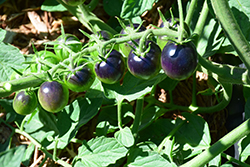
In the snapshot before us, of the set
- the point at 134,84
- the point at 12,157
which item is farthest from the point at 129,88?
the point at 12,157

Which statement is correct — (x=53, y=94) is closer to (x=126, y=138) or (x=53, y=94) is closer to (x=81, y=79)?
(x=81, y=79)

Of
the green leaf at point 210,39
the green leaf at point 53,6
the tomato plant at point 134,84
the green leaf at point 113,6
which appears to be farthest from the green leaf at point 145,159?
the green leaf at point 53,6

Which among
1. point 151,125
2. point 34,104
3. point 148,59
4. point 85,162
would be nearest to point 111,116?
point 151,125

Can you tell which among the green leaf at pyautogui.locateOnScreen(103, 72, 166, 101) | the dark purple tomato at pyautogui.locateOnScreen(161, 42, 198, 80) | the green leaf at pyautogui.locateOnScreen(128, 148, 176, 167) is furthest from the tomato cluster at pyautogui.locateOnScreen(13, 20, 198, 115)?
the green leaf at pyautogui.locateOnScreen(128, 148, 176, 167)

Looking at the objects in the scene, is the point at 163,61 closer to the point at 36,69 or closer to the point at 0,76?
the point at 36,69

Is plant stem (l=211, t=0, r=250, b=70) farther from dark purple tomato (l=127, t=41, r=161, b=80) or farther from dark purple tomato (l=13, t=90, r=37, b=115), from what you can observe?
dark purple tomato (l=13, t=90, r=37, b=115)

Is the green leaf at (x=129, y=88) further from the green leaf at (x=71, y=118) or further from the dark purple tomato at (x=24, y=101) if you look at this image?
the dark purple tomato at (x=24, y=101)
